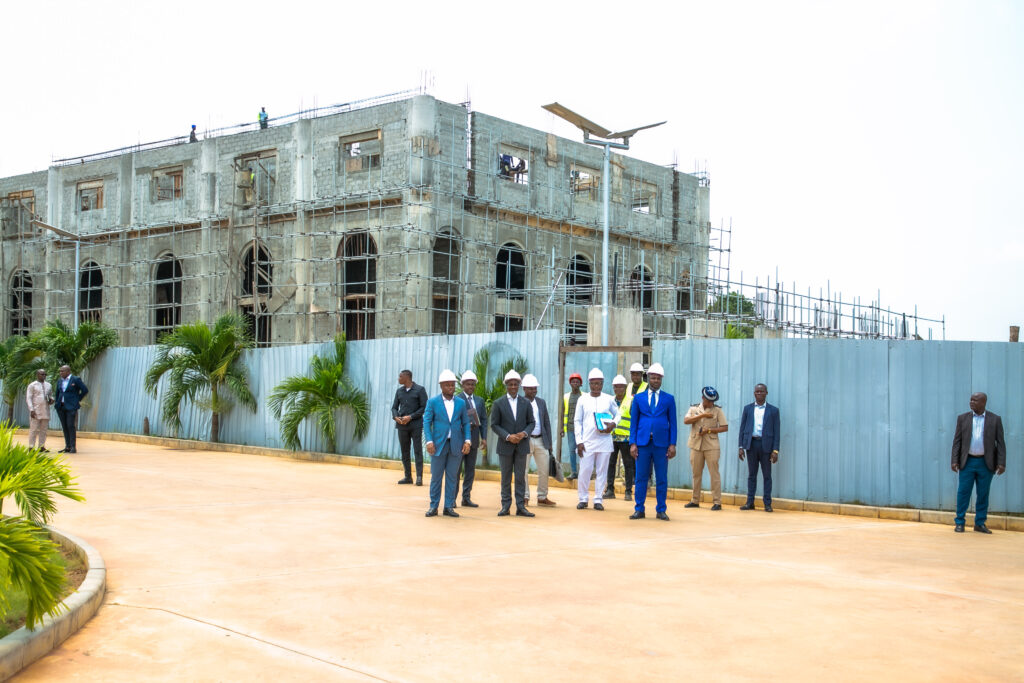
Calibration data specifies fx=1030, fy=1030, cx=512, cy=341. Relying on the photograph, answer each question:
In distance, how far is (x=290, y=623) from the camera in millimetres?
6609

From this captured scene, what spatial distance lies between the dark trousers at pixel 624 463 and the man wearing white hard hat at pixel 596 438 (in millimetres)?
980

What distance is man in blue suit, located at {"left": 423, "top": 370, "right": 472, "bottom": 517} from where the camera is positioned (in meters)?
12.1

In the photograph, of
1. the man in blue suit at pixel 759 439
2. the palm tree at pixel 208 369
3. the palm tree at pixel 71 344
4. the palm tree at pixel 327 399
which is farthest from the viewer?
the palm tree at pixel 71 344

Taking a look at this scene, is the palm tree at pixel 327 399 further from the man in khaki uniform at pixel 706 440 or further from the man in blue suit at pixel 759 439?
the man in blue suit at pixel 759 439

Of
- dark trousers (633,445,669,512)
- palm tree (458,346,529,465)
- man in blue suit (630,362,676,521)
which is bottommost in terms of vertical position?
dark trousers (633,445,669,512)

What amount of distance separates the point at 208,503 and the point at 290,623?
6744mm

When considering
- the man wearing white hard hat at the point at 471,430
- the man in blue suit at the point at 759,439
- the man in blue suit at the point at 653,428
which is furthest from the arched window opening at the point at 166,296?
the man in blue suit at the point at 759,439

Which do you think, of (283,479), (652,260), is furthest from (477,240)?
(283,479)

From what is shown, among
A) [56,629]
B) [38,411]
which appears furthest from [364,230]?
[56,629]

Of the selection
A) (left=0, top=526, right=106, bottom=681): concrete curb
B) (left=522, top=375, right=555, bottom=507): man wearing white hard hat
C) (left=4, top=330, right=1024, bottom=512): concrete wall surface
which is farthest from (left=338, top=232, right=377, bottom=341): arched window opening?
(left=0, top=526, right=106, bottom=681): concrete curb

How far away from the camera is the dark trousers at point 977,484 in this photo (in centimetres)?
1184

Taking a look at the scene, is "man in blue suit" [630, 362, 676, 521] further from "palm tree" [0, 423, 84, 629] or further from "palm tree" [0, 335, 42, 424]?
"palm tree" [0, 335, 42, 424]

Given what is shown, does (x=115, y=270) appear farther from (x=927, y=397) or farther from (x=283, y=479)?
(x=927, y=397)

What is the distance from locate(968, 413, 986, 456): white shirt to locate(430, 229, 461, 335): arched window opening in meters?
20.6
